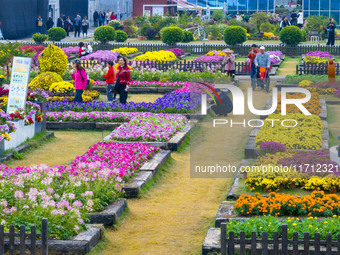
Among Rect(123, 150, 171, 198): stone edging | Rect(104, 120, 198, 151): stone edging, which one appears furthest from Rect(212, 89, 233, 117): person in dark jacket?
Rect(123, 150, 171, 198): stone edging

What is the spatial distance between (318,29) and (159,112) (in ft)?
97.9

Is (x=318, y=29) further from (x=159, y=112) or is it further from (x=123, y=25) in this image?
(x=159, y=112)

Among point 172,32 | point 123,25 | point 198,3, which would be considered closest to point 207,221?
point 172,32

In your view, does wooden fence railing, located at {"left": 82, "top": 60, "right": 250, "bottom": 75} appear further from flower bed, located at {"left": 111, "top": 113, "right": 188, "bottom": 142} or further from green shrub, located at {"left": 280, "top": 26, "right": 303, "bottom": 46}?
flower bed, located at {"left": 111, "top": 113, "right": 188, "bottom": 142}

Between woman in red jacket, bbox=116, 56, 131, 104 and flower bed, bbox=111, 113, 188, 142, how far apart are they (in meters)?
2.00

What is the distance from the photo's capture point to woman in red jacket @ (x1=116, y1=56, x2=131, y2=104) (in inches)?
704

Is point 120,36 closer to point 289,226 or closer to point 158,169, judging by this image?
point 158,169

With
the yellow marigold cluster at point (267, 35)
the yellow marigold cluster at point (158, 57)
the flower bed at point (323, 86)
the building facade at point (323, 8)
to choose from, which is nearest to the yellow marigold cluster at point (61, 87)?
the flower bed at point (323, 86)

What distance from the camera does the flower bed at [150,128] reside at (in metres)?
13.8

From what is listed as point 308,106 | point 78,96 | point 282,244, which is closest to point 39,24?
point 78,96

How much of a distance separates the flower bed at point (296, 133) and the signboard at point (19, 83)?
5.04 meters

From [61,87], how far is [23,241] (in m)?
13.3

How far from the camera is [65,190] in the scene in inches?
373

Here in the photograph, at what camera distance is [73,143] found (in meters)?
14.6
